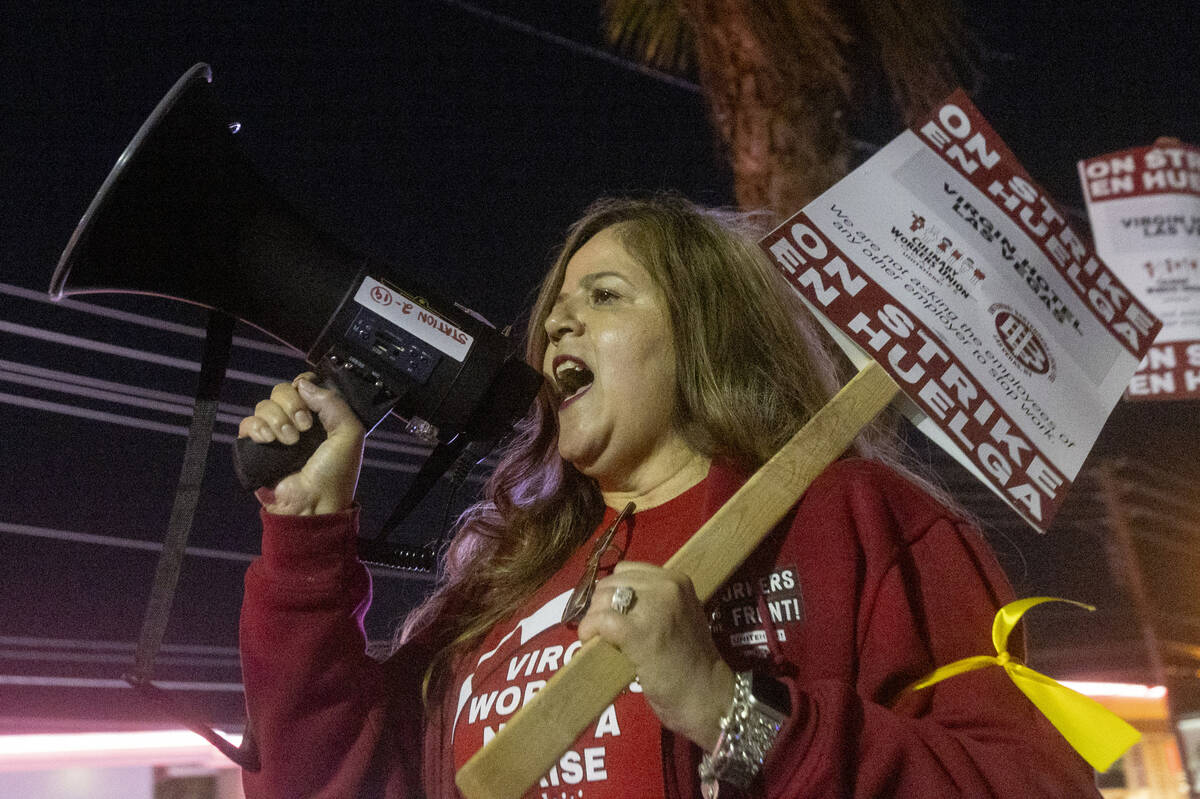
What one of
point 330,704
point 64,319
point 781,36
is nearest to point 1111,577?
point 781,36

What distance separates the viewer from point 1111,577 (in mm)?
8836

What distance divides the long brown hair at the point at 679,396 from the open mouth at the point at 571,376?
81 millimetres

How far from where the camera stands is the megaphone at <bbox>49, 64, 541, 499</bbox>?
5.07ft

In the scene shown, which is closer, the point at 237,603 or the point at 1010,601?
the point at 1010,601

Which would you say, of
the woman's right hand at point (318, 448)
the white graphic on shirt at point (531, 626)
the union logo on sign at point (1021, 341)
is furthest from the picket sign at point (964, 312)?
the woman's right hand at point (318, 448)

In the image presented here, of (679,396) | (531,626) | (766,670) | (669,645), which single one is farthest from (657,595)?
(679,396)

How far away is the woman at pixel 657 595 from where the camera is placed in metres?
1.12

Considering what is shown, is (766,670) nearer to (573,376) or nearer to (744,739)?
(744,739)

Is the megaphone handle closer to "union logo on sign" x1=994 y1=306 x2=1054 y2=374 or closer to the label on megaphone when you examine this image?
the label on megaphone

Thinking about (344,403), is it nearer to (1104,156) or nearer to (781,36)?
(781,36)

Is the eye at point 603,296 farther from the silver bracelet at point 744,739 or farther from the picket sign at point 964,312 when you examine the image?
the silver bracelet at point 744,739

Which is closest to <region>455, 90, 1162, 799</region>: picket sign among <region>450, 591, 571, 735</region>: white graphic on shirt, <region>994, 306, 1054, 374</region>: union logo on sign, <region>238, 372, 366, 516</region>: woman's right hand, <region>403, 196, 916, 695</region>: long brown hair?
<region>994, 306, 1054, 374</region>: union logo on sign

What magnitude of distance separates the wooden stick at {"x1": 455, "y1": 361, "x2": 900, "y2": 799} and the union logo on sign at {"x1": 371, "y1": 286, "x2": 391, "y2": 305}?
1.98 feet

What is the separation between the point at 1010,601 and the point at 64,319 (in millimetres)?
3813
